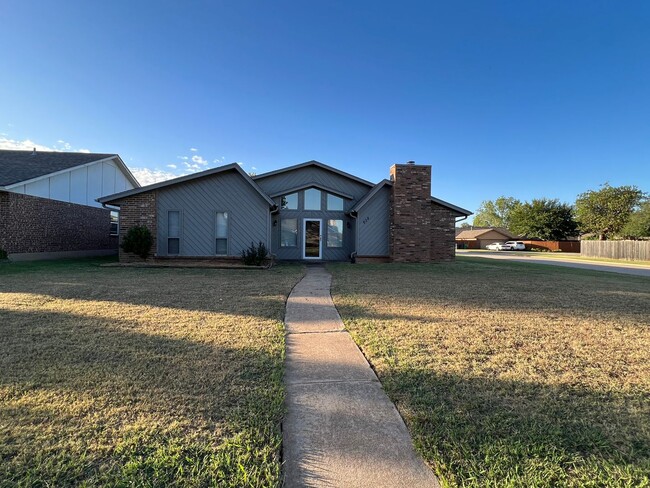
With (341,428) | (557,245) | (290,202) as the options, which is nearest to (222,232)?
(290,202)

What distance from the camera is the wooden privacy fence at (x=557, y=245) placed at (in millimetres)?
48250

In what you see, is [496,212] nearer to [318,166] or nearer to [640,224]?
[640,224]

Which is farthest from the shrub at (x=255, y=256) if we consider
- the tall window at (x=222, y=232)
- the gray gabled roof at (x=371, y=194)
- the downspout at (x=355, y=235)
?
the gray gabled roof at (x=371, y=194)

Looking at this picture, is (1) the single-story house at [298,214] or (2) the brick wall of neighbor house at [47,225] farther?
(1) the single-story house at [298,214]

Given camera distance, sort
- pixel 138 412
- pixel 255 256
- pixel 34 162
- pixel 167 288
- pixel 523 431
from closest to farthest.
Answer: pixel 523 431
pixel 138 412
pixel 167 288
pixel 255 256
pixel 34 162

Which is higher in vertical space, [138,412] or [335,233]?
[335,233]

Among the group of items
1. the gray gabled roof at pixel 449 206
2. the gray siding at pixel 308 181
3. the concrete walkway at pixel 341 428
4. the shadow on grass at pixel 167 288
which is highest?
the gray siding at pixel 308 181

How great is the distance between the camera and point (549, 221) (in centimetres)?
5303

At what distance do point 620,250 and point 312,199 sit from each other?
2717cm

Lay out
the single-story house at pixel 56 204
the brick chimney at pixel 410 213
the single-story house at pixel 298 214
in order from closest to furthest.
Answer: the single-story house at pixel 56 204 → the single-story house at pixel 298 214 → the brick chimney at pixel 410 213

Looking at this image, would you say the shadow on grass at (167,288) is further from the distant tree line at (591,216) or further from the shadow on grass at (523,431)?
the distant tree line at (591,216)

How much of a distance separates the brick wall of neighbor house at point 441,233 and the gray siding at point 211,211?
332 inches

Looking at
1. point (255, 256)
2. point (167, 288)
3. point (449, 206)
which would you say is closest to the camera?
point (167, 288)

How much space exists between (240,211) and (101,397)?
11311 millimetres
